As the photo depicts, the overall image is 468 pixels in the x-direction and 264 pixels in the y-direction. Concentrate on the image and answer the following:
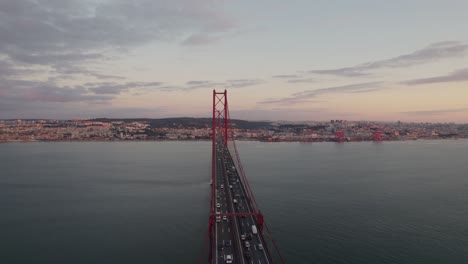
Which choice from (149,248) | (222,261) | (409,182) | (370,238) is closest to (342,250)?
(370,238)

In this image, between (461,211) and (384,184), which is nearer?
(461,211)

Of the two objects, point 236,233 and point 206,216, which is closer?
point 236,233

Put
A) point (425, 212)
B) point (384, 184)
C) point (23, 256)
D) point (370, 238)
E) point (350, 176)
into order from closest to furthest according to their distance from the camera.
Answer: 1. point (23, 256)
2. point (370, 238)
3. point (425, 212)
4. point (384, 184)
5. point (350, 176)

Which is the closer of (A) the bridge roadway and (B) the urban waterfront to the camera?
(A) the bridge roadway

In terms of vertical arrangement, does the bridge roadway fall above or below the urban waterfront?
above

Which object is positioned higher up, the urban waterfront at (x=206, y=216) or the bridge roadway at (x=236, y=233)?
the bridge roadway at (x=236, y=233)

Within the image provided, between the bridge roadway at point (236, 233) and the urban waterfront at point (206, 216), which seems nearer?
the bridge roadway at point (236, 233)

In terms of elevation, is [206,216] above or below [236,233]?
below

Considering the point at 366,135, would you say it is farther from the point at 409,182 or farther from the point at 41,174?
the point at 41,174
